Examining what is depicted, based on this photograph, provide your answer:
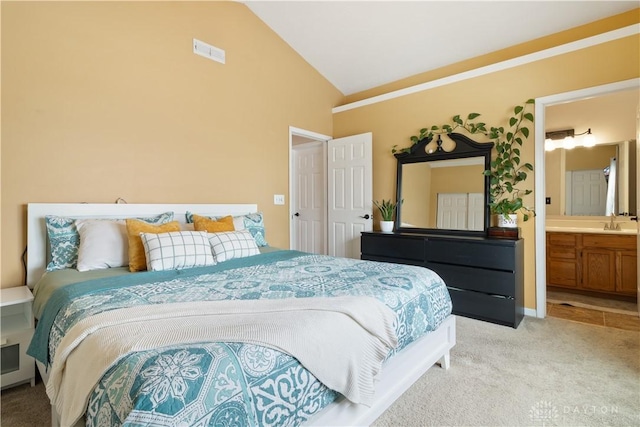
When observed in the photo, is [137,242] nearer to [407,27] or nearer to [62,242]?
[62,242]

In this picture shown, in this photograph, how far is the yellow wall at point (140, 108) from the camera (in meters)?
2.17

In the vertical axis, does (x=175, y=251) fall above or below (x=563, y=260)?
above

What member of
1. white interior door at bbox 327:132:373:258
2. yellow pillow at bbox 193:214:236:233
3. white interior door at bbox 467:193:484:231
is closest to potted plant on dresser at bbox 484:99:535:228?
white interior door at bbox 467:193:484:231

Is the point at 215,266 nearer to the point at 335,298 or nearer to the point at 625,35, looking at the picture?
the point at 335,298

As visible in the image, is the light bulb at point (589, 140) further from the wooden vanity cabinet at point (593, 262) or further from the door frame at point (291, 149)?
the door frame at point (291, 149)

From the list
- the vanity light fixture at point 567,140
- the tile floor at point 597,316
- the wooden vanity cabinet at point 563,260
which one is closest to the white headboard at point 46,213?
the tile floor at point 597,316

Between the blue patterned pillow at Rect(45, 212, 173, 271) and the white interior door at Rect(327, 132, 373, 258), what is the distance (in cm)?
280

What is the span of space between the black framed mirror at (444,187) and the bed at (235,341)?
1.64m

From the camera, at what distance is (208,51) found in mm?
3121

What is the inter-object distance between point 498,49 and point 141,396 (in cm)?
413

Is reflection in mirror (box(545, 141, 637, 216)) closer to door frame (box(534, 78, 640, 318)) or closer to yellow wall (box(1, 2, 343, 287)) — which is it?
door frame (box(534, 78, 640, 318))

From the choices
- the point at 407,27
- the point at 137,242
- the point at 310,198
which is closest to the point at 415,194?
the point at 310,198

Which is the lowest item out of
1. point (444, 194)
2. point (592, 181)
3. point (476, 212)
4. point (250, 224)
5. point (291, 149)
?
point (250, 224)

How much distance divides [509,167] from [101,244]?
11.6ft
